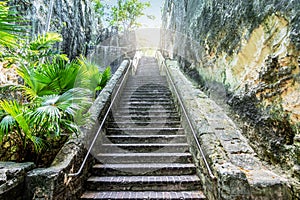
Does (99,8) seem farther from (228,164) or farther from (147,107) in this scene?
(228,164)

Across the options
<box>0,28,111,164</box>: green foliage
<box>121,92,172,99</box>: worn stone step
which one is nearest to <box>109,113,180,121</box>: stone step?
<box>121,92,172,99</box>: worn stone step

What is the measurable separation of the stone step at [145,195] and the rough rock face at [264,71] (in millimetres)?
942

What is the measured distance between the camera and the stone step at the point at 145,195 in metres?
2.31

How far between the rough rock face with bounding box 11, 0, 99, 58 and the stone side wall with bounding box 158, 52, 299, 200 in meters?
4.28

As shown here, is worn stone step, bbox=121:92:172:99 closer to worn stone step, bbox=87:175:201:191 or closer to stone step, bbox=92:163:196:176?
stone step, bbox=92:163:196:176

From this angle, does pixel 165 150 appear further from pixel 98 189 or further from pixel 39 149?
pixel 39 149

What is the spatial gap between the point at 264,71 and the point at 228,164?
4.06 feet

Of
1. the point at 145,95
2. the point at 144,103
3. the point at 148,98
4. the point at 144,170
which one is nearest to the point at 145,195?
the point at 144,170

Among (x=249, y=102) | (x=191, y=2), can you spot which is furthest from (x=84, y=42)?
(x=249, y=102)

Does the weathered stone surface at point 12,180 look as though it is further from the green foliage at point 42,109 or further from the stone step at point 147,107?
the stone step at point 147,107

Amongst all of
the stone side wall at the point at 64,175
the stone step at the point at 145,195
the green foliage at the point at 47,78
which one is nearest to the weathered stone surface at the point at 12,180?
the stone side wall at the point at 64,175

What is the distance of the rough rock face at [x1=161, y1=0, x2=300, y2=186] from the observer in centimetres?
193

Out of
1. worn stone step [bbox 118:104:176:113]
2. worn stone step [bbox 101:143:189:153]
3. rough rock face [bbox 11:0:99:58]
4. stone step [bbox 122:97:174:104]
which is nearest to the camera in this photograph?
worn stone step [bbox 101:143:189:153]

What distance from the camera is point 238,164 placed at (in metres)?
2.03
